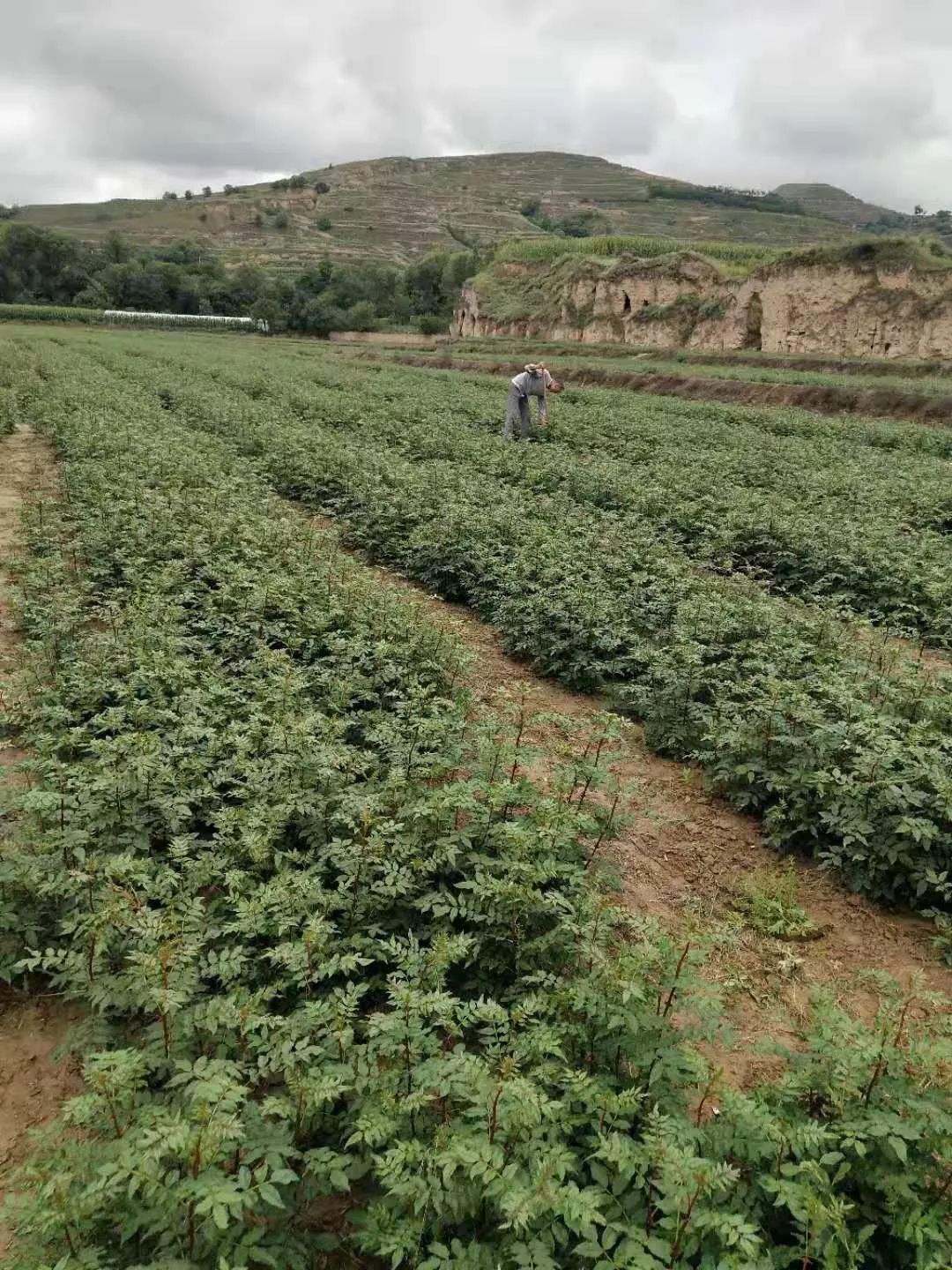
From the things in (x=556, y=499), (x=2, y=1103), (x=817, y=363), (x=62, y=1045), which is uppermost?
(x=817, y=363)

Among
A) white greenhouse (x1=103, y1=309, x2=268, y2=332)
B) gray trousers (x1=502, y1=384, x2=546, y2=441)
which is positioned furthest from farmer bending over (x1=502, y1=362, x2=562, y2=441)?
white greenhouse (x1=103, y1=309, x2=268, y2=332)

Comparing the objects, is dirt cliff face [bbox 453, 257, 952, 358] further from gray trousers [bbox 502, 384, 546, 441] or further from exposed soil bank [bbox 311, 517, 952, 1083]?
exposed soil bank [bbox 311, 517, 952, 1083]

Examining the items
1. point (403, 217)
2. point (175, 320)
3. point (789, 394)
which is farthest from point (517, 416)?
point (403, 217)

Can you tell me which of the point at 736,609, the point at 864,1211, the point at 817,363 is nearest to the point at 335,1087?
the point at 864,1211

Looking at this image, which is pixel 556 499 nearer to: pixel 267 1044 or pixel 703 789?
pixel 703 789

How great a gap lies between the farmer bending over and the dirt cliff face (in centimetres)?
2919

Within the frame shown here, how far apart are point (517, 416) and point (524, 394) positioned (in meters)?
0.61

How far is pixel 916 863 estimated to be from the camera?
4.61m

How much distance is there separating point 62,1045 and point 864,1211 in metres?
3.18

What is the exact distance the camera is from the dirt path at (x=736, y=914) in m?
4.00

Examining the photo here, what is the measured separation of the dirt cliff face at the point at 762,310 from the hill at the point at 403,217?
66254mm

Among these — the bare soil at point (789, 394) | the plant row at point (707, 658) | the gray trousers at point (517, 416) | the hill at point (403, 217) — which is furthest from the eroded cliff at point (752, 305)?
the hill at point (403, 217)

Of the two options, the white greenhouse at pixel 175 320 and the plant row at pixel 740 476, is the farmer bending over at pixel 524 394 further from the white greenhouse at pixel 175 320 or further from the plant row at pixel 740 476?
the white greenhouse at pixel 175 320

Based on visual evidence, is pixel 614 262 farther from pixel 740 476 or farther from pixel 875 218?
pixel 875 218
